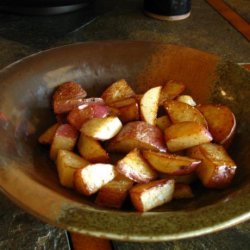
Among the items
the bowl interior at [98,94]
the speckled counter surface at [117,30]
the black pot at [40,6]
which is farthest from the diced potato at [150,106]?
the black pot at [40,6]

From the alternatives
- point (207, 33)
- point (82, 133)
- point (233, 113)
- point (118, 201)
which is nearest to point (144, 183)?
point (118, 201)

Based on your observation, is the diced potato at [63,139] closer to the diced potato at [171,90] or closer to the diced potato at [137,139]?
the diced potato at [137,139]

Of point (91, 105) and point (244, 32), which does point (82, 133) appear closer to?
point (91, 105)

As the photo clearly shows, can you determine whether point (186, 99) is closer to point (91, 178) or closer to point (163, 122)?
→ point (163, 122)

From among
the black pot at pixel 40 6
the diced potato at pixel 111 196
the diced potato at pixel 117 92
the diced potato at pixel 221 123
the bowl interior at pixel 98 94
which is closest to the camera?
the bowl interior at pixel 98 94

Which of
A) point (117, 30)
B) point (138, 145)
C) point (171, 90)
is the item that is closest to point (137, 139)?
point (138, 145)

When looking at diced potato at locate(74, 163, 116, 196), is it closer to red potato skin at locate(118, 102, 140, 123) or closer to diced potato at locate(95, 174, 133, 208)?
diced potato at locate(95, 174, 133, 208)

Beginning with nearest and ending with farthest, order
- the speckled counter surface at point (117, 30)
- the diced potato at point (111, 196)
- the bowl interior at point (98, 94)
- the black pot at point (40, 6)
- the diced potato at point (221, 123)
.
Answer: the bowl interior at point (98, 94) → the diced potato at point (111, 196) → the diced potato at point (221, 123) → the speckled counter surface at point (117, 30) → the black pot at point (40, 6)

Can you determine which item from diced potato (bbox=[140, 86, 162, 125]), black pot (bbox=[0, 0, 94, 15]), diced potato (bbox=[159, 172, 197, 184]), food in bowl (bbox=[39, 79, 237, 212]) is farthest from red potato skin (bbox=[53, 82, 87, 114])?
black pot (bbox=[0, 0, 94, 15])
